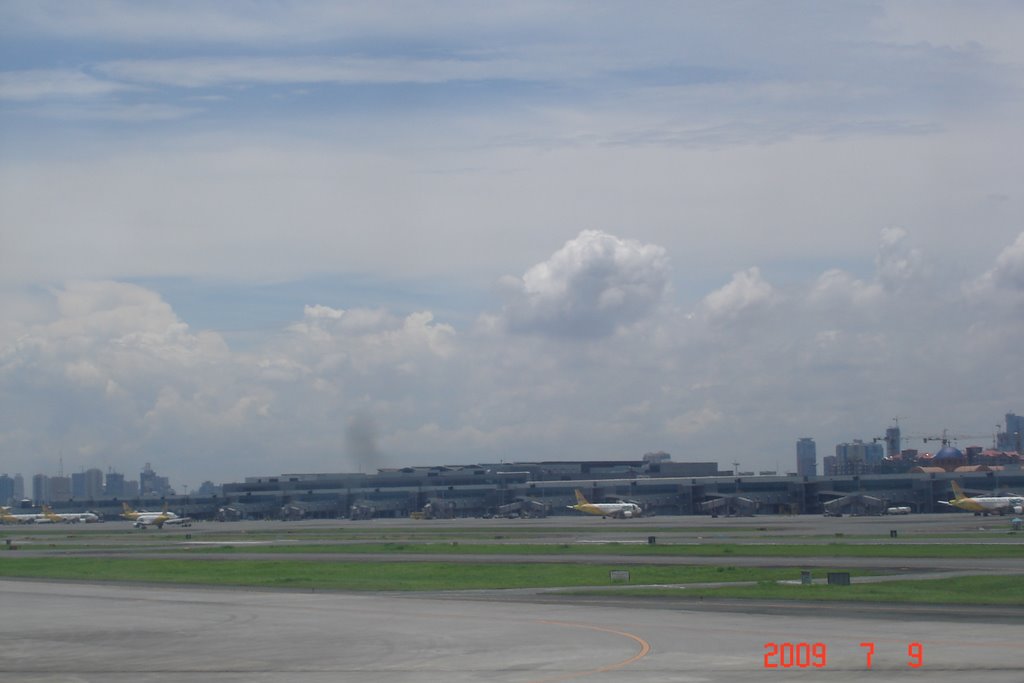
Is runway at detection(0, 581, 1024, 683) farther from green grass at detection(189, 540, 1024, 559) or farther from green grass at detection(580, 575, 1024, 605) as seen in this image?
green grass at detection(189, 540, 1024, 559)

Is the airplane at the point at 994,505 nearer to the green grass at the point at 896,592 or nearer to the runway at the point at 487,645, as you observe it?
the green grass at the point at 896,592

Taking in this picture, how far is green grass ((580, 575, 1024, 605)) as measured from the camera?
1623 inches

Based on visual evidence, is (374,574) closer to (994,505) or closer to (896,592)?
(896,592)

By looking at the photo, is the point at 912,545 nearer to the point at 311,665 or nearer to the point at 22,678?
the point at 311,665

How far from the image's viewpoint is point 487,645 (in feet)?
108

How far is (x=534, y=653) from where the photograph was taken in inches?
1219

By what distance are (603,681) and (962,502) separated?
138 meters

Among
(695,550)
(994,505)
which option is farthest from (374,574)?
(994,505)
